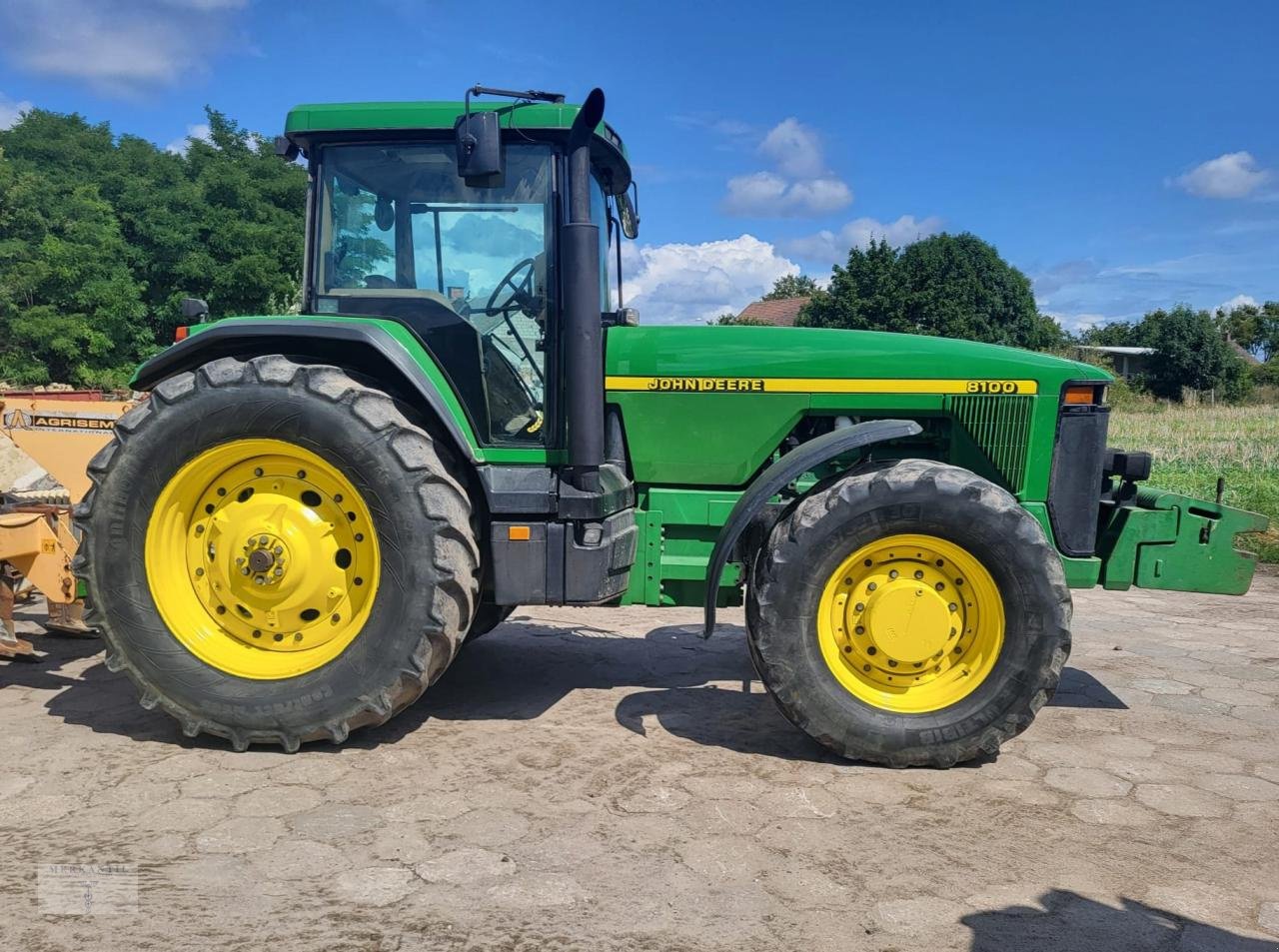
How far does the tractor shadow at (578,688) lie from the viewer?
3.88m

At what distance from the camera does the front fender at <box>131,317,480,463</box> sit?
3631 millimetres

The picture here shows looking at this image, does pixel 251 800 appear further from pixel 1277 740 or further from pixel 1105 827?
pixel 1277 740

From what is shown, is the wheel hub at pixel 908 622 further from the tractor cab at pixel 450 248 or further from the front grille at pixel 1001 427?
the tractor cab at pixel 450 248

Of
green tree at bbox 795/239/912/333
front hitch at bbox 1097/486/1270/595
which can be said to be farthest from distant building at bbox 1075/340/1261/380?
front hitch at bbox 1097/486/1270/595

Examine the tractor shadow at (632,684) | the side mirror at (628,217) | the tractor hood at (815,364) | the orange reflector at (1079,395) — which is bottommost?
the tractor shadow at (632,684)

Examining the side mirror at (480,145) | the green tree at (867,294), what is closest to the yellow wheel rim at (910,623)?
the side mirror at (480,145)

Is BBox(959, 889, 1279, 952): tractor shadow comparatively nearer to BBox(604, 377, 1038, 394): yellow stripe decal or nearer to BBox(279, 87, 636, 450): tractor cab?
BBox(604, 377, 1038, 394): yellow stripe decal

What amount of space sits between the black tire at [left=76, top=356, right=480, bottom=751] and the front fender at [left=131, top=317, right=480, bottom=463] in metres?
0.12

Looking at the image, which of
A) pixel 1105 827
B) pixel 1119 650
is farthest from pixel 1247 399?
pixel 1105 827

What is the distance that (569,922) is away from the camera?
2.46 meters

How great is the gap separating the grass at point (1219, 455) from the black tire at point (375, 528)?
7310mm

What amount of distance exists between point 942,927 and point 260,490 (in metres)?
2.94

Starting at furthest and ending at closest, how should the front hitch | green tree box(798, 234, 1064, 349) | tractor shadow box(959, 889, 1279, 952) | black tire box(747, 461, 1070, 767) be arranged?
green tree box(798, 234, 1064, 349) → the front hitch → black tire box(747, 461, 1070, 767) → tractor shadow box(959, 889, 1279, 952)

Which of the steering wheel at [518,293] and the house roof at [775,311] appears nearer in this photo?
the steering wheel at [518,293]
